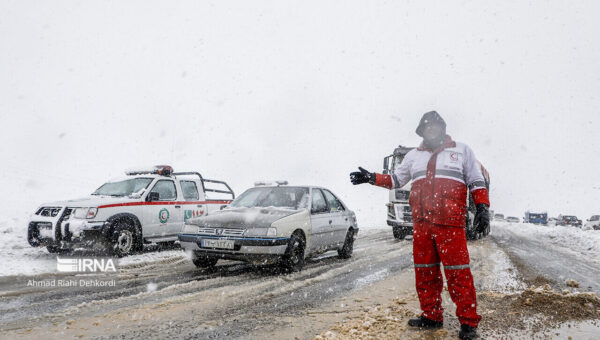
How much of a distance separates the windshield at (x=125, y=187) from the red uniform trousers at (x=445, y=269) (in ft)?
23.1

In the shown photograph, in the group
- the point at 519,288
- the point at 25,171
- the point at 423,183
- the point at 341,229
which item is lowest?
the point at 519,288

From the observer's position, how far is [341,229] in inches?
317

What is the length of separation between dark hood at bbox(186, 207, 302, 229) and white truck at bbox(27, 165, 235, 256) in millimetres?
2177

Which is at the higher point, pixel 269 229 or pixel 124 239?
pixel 269 229

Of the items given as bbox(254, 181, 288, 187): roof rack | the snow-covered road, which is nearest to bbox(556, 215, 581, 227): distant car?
the snow-covered road

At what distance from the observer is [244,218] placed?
632 cm

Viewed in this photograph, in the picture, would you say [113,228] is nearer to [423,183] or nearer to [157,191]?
[157,191]

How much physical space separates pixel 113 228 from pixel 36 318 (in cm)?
407

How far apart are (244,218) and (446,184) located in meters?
3.64

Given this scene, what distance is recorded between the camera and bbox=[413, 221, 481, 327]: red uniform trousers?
3314 mm

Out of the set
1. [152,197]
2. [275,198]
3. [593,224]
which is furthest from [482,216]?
[593,224]

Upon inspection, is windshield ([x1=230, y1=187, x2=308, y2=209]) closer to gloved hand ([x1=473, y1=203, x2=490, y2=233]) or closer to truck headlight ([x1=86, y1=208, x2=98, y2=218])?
truck headlight ([x1=86, y1=208, x2=98, y2=218])

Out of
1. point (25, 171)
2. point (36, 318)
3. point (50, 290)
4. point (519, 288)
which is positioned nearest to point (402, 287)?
point (519, 288)

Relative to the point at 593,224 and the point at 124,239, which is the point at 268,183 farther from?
the point at 593,224
